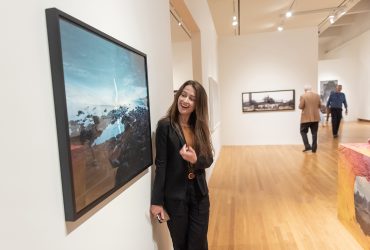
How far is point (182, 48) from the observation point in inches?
326

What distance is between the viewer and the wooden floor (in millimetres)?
2871

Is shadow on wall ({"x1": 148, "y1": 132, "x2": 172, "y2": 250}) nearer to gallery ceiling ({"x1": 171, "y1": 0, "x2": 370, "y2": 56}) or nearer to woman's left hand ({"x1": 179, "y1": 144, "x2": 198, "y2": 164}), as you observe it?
woman's left hand ({"x1": 179, "y1": 144, "x2": 198, "y2": 164})

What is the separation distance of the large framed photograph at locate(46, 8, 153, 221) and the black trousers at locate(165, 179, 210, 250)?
0.53m

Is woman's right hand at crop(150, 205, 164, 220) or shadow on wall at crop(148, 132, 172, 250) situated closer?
woman's right hand at crop(150, 205, 164, 220)

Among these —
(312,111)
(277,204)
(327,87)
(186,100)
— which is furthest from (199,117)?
(327,87)

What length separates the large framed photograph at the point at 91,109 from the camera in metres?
0.92

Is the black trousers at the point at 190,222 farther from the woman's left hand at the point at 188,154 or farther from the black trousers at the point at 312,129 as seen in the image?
the black trousers at the point at 312,129

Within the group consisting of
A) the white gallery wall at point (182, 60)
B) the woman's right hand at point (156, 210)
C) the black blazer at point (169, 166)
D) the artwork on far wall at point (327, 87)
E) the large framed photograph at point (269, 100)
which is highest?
the white gallery wall at point (182, 60)

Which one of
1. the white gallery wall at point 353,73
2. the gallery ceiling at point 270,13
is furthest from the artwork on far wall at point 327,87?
the gallery ceiling at point 270,13

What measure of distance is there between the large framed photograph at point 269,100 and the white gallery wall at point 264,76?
13 centimetres

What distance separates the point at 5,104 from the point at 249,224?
311 centimetres

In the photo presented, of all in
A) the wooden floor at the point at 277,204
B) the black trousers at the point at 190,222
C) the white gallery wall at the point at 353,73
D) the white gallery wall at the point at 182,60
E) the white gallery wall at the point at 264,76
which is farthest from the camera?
the white gallery wall at the point at 353,73

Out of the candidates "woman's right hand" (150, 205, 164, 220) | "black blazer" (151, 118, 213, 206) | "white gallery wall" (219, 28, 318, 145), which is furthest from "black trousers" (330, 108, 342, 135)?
"woman's right hand" (150, 205, 164, 220)

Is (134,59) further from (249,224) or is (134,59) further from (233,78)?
(233,78)
